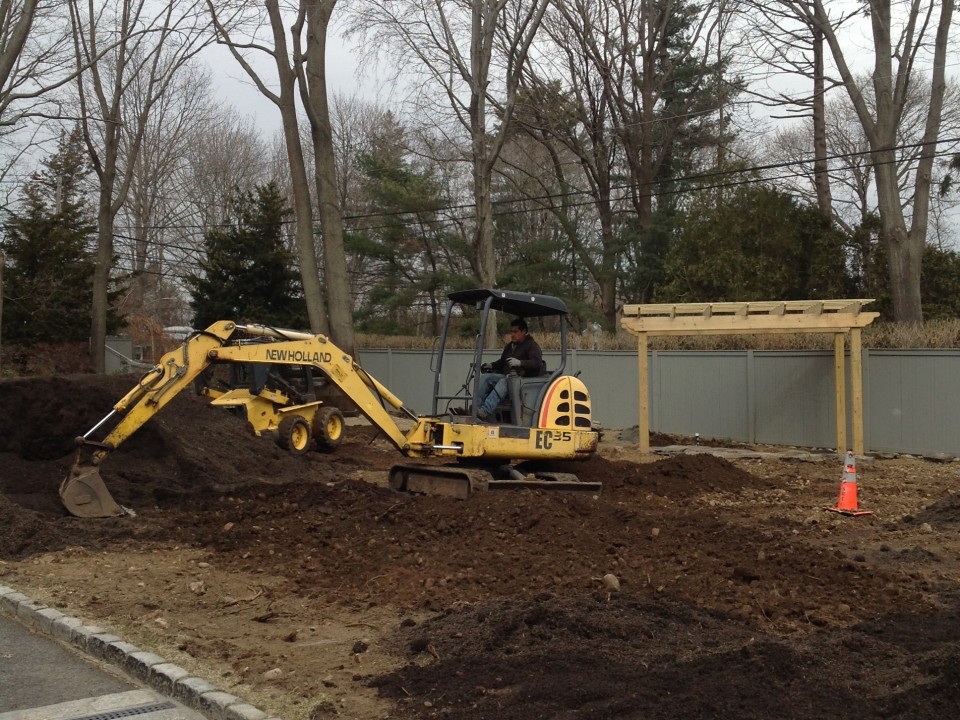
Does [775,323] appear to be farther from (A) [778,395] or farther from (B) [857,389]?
(A) [778,395]

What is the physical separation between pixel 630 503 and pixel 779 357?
930 cm

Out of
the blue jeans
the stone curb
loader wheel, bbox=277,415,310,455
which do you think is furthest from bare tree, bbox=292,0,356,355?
the stone curb

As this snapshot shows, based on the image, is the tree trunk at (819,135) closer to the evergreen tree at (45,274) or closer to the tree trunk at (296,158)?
the tree trunk at (296,158)

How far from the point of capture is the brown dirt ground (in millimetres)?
5301

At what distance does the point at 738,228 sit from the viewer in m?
29.4

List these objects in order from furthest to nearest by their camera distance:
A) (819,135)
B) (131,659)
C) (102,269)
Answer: (102,269) → (819,135) → (131,659)

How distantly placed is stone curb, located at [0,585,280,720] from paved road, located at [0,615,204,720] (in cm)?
6

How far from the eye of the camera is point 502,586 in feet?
26.0

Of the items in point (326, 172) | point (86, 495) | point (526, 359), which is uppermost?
point (326, 172)

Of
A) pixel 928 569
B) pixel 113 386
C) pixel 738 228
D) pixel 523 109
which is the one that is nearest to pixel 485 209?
pixel 738 228

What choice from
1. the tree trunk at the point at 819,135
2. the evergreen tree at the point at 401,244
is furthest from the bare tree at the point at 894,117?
the evergreen tree at the point at 401,244

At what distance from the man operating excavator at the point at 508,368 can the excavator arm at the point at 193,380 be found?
2.87 feet

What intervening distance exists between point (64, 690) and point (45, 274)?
31.2 metres

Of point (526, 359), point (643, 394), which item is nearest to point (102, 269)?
point (643, 394)
